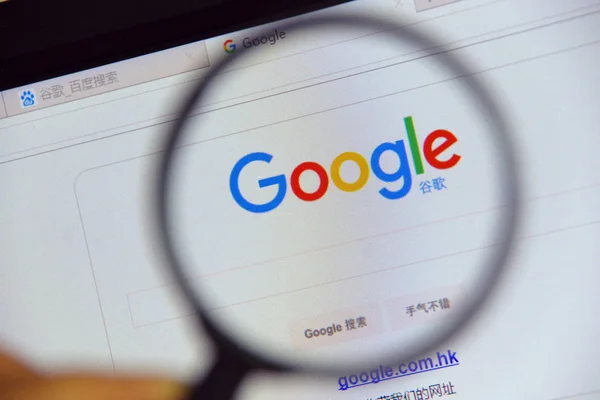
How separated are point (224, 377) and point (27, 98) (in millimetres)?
381

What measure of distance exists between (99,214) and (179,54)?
20cm

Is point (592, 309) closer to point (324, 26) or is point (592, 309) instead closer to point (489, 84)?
point (489, 84)

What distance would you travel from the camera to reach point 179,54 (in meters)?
0.68

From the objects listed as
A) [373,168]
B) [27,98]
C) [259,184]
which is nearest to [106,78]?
[27,98]

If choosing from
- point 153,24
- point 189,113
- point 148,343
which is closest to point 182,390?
point 148,343

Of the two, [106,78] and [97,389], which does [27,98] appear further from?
[97,389]

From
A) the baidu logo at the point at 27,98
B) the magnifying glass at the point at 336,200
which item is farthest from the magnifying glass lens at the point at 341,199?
the baidu logo at the point at 27,98

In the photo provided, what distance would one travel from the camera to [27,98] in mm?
700

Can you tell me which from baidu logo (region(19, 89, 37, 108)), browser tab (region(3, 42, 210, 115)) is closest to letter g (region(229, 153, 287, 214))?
browser tab (region(3, 42, 210, 115))

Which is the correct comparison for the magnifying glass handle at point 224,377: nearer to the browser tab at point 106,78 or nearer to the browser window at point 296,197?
the browser window at point 296,197

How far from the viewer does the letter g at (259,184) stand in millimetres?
658

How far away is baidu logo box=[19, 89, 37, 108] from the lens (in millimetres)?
699

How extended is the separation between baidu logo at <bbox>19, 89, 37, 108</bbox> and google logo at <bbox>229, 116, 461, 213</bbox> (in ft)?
0.83

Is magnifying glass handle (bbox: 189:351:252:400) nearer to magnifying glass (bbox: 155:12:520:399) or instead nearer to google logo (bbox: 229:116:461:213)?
magnifying glass (bbox: 155:12:520:399)
